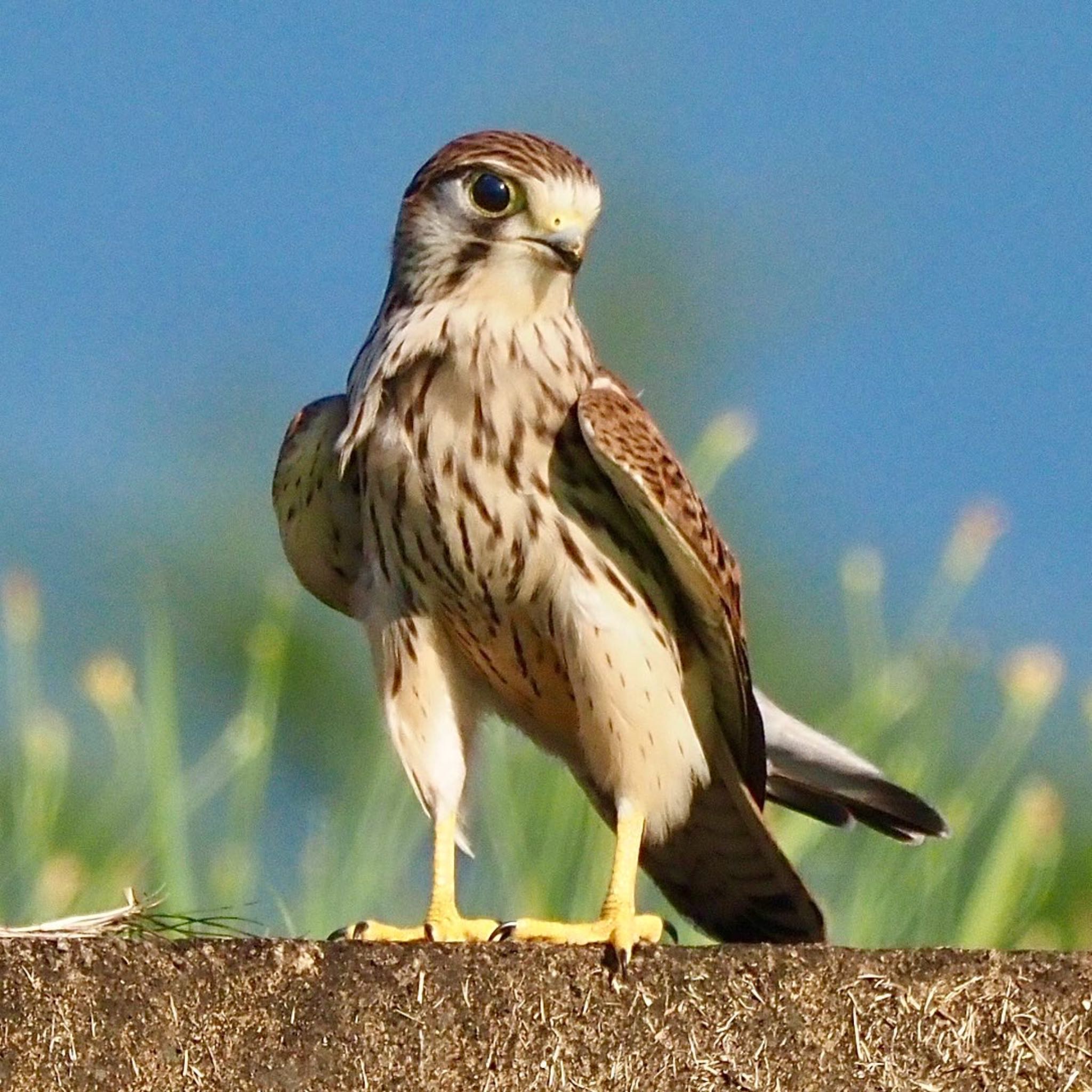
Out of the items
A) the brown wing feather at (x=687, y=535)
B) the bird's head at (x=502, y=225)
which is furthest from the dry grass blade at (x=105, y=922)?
the bird's head at (x=502, y=225)

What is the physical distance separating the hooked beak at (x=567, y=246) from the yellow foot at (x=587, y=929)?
940mm

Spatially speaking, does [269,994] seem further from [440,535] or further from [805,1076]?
[440,535]

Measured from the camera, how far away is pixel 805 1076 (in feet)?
6.09

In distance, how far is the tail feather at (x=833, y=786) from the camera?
320 centimetres

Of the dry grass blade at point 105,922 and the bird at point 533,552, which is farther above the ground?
the bird at point 533,552

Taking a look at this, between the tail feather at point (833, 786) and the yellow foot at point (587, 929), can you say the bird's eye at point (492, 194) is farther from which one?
the yellow foot at point (587, 929)

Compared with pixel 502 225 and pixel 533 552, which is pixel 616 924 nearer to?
pixel 533 552

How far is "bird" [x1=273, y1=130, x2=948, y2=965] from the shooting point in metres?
3.03

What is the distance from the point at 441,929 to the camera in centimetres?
285

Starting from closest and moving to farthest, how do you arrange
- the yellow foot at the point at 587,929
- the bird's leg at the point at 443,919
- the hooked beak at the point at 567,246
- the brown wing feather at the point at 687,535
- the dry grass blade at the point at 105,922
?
the dry grass blade at the point at 105,922, the yellow foot at the point at 587,929, the bird's leg at the point at 443,919, the brown wing feather at the point at 687,535, the hooked beak at the point at 567,246

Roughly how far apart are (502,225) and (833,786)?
978mm

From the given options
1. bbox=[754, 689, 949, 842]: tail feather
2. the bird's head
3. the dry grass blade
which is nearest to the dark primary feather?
bbox=[754, 689, 949, 842]: tail feather

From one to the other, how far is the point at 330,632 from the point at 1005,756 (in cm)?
189

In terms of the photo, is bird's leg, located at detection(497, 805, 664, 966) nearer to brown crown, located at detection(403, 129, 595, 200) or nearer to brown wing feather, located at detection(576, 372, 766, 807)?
brown wing feather, located at detection(576, 372, 766, 807)
